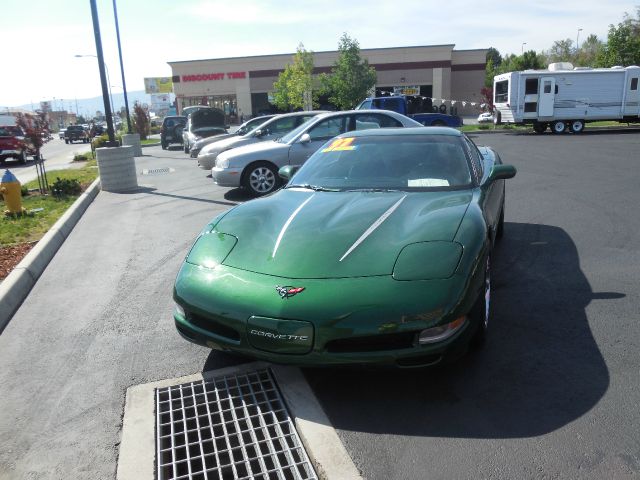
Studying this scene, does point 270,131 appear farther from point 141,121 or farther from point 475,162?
point 141,121

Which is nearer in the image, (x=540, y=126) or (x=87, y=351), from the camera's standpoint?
(x=87, y=351)

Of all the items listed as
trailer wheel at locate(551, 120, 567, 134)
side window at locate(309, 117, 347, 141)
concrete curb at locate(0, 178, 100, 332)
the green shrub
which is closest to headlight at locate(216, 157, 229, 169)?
side window at locate(309, 117, 347, 141)

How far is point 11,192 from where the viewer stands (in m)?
8.77

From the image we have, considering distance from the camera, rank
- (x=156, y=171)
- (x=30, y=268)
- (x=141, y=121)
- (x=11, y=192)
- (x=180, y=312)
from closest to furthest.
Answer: (x=180, y=312) → (x=30, y=268) → (x=11, y=192) → (x=156, y=171) → (x=141, y=121)

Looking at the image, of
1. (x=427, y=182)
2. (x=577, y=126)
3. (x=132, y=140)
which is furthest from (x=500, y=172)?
(x=577, y=126)

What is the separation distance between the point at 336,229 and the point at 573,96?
83.3 ft

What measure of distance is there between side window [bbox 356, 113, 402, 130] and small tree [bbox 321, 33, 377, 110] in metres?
32.6

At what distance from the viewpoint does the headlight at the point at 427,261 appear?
114 inches

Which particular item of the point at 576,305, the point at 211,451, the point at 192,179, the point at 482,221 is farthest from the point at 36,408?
the point at 192,179

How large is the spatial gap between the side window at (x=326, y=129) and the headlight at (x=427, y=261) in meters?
6.76

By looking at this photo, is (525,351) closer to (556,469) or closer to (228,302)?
(556,469)

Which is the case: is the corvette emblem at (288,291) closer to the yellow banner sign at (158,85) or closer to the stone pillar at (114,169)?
the stone pillar at (114,169)

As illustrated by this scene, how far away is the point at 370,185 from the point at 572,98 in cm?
2435

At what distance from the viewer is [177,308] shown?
334cm
